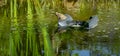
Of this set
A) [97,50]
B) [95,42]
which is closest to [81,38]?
[95,42]

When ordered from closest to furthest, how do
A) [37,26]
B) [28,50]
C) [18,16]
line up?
1. [28,50]
2. [37,26]
3. [18,16]

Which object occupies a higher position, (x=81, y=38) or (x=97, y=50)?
(x=81, y=38)

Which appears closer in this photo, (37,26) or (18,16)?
(37,26)

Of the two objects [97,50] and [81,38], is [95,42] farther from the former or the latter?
[97,50]

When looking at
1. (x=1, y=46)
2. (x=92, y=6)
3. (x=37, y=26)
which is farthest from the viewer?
(x=92, y=6)

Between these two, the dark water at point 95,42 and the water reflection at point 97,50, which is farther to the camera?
the dark water at point 95,42

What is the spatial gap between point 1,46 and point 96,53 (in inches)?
68.8

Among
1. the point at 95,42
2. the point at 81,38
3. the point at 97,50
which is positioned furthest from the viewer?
the point at 81,38

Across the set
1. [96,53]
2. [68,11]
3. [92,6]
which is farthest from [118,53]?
[92,6]

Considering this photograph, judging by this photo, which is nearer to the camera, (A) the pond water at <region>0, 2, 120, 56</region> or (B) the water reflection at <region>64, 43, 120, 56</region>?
(B) the water reflection at <region>64, 43, 120, 56</region>

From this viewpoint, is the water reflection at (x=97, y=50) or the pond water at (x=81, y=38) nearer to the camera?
the water reflection at (x=97, y=50)

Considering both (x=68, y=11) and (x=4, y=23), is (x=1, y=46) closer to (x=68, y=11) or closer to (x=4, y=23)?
(x=4, y=23)

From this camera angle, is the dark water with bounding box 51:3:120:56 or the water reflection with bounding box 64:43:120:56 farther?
the dark water with bounding box 51:3:120:56

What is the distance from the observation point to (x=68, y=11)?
13.4 metres
